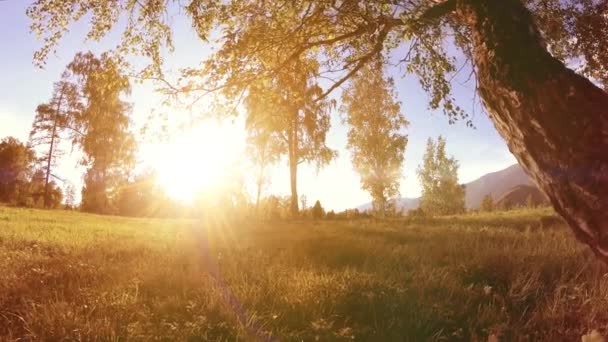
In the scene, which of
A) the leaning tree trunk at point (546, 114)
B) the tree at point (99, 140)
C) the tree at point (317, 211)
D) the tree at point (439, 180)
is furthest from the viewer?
the tree at point (439, 180)

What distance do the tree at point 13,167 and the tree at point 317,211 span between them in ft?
112

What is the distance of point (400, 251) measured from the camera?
884cm

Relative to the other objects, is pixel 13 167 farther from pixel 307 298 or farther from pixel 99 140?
pixel 307 298

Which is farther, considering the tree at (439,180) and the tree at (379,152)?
the tree at (439,180)

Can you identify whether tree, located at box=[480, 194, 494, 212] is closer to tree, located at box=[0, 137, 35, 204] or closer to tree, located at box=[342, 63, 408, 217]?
tree, located at box=[342, 63, 408, 217]

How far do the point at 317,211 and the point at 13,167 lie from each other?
37236mm

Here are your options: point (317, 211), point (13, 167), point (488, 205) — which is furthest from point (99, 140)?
point (488, 205)

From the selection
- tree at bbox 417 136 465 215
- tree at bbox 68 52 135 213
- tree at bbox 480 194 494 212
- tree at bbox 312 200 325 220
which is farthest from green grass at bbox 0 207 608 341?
tree at bbox 417 136 465 215

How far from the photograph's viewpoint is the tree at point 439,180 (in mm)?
64312

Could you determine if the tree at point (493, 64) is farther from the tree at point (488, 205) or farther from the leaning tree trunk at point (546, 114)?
the tree at point (488, 205)

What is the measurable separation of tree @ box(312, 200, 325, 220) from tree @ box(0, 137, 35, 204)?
34151 millimetres

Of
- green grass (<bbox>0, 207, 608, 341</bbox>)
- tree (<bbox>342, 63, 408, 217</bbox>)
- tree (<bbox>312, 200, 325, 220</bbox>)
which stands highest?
tree (<bbox>342, 63, 408, 217</bbox>)

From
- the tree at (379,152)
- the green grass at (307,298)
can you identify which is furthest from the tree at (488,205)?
the green grass at (307,298)

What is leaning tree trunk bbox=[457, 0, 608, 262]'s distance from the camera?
12.0ft
